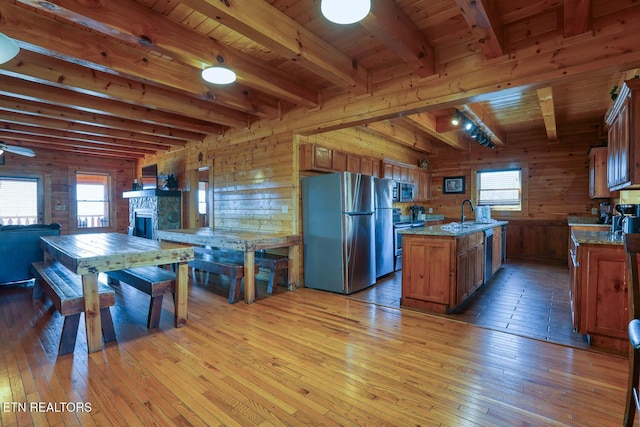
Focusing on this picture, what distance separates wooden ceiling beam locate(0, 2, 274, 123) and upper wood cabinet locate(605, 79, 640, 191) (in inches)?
163

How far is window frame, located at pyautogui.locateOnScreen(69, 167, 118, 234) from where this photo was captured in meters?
7.71

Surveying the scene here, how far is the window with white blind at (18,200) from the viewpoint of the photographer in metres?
6.91

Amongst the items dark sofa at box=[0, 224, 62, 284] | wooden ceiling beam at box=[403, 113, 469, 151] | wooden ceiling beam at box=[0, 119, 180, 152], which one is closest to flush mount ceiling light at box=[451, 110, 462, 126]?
wooden ceiling beam at box=[403, 113, 469, 151]

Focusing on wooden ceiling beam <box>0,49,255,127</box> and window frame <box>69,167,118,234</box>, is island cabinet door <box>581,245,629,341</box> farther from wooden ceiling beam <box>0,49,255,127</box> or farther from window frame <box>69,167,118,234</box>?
window frame <box>69,167,118,234</box>

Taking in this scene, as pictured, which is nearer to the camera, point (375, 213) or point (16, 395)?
point (16, 395)

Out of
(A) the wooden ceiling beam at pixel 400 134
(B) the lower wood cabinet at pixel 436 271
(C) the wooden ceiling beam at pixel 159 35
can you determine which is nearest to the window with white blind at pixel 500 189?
(A) the wooden ceiling beam at pixel 400 134

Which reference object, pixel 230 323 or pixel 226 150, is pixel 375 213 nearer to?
pixel 230 323

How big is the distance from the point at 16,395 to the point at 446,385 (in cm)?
268

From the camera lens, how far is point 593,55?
2303 mm

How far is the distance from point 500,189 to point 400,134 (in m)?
2.88

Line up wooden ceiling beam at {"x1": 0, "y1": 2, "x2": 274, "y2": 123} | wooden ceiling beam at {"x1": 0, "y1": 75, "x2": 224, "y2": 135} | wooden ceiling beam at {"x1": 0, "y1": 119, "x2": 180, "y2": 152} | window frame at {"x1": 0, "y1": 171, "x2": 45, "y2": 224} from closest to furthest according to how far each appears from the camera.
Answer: wooden ceiling beam at {"x1": 0, "y1": 2, "x2": 274, "y2": 123} < wooden ceiling beam at {"x1": 0, "y1": 75, "x2": 224, "y2": 135} < wooden ceiling beam at {"x1": 0, "y1": 119, "x2": 180, "y2": 152} < window frame at {"x1": 0, "y1": 171, "x2": 45, "y2": 224}

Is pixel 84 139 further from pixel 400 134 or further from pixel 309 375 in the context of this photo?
pixel 309 375

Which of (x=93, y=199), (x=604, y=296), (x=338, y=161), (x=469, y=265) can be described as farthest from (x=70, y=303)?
(x=93, y=199)

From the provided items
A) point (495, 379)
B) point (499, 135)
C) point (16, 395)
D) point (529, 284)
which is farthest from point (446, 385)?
point (499, 135)
